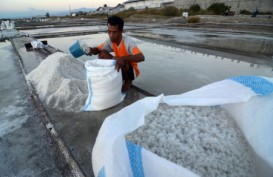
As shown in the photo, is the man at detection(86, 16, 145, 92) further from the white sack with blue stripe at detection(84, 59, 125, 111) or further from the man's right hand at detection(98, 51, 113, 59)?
the white sack with blue stripe at detection(84, 59, 125, 111)

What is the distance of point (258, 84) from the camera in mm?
1216

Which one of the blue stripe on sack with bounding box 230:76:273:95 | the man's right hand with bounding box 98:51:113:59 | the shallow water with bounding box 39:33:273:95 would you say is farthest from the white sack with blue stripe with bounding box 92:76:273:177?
the shallow water with bounding box 39:33:273:95

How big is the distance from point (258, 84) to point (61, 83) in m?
2.17

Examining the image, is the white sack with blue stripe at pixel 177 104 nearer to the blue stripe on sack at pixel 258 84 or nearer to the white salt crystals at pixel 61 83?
the blue stripe on sack at pixel 258 84

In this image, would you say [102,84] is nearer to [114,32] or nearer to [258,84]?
[114,32]

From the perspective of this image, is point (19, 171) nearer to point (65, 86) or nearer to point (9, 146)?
point (9, 146)

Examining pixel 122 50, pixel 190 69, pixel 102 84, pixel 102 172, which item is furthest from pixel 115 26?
pixel 190 69

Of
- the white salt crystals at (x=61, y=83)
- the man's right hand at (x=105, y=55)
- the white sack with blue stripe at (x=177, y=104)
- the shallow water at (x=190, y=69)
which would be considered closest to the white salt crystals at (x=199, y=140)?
the white sack with blue stripe at (x=177, y=104)

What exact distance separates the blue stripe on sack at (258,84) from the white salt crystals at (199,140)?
0.70 feet

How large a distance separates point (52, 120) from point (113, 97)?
2.07 feet

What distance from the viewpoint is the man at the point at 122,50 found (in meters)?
2.23

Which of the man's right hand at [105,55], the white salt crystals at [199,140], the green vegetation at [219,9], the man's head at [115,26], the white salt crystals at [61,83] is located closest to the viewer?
the white salt crystals at [199,140]

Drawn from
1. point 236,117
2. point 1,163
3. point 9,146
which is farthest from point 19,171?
point 236,117

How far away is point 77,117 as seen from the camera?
207 cm
